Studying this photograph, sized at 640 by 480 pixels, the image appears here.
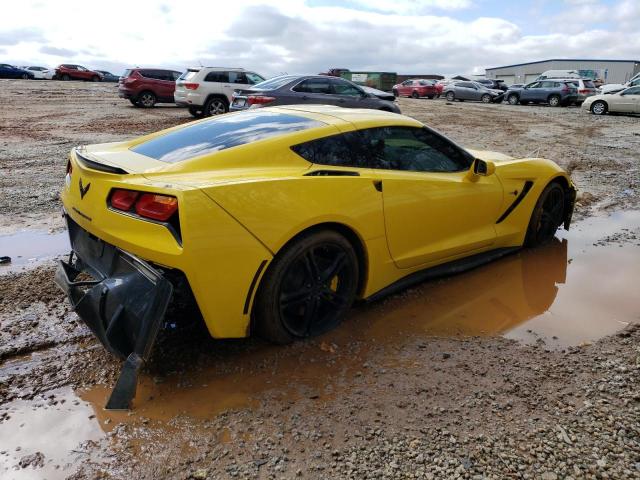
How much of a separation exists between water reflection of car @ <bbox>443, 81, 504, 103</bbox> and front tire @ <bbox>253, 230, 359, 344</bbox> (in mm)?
32134

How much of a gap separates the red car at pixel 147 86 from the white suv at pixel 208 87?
4547mm

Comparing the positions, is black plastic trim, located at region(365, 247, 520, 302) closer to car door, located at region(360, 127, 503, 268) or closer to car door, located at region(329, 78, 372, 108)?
car door, located at region(360, 127, 503, 268)

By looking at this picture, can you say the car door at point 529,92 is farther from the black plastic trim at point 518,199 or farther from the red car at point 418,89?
the black plastic trim at point 518,199

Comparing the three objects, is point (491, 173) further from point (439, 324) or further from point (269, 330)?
point (269, 330)

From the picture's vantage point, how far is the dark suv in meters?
27.3

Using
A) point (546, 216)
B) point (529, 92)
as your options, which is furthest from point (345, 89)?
point (529, 92)

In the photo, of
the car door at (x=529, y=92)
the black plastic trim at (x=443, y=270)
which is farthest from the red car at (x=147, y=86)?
the car door at (x=529, y=92)

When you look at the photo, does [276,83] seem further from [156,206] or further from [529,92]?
[529,92]

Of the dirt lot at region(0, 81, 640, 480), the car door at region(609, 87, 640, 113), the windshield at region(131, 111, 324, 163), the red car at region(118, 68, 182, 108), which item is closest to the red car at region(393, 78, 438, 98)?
the car door at region(609, 87, 640, 113)

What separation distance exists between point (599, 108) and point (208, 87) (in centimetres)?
1702

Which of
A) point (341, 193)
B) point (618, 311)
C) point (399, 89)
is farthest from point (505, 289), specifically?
point (399, 89)

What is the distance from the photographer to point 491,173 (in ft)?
13.4

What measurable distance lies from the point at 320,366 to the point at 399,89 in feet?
122

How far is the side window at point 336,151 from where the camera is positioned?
3.20m
